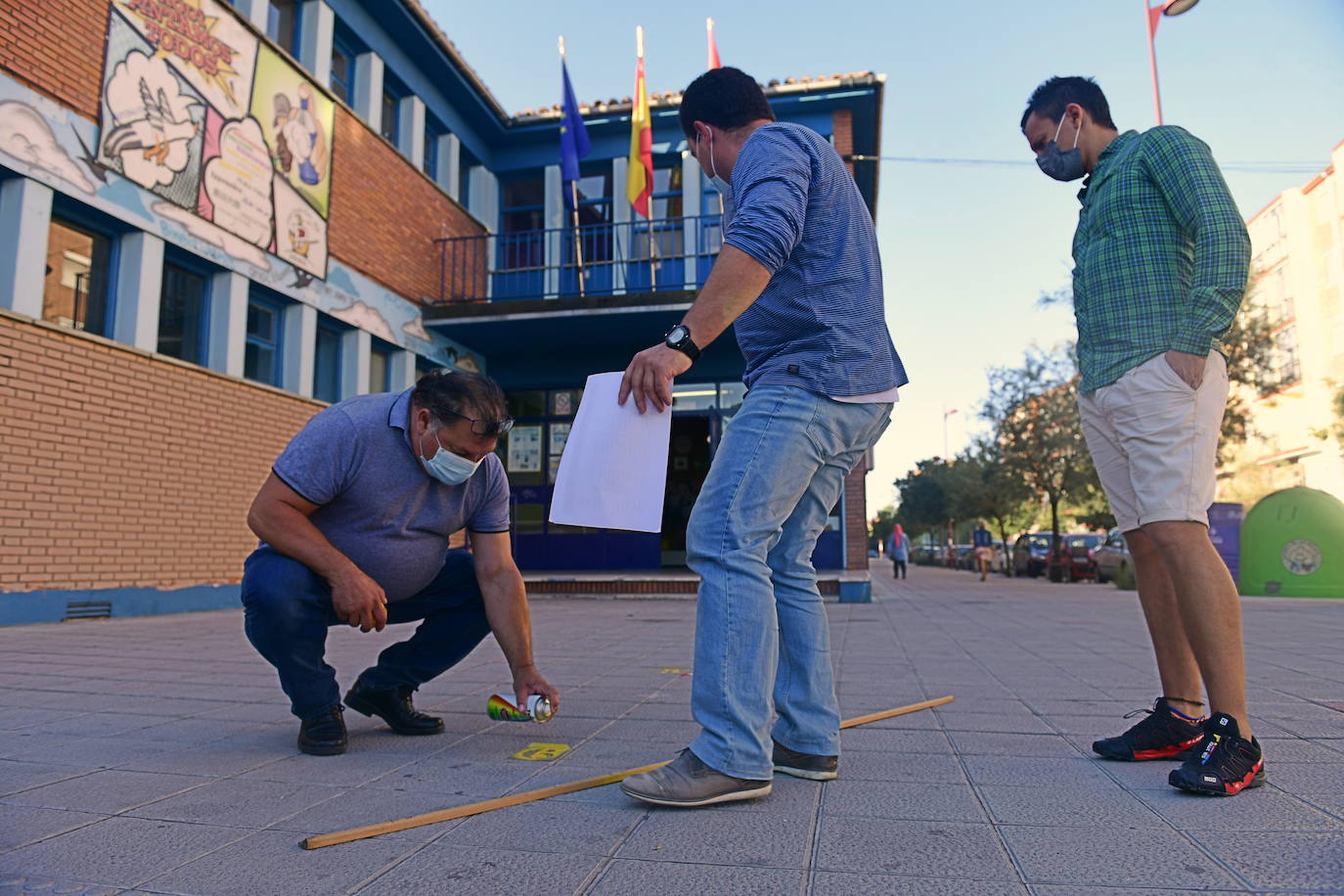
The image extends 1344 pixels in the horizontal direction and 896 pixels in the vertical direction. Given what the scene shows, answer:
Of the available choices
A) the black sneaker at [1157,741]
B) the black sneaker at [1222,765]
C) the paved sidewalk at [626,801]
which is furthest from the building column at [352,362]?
the black sneaker at [1222,765]

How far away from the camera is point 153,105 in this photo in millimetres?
8266

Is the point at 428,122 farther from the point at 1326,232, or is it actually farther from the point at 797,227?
the point at 1326,232

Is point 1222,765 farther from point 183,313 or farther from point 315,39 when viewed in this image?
point 315,39

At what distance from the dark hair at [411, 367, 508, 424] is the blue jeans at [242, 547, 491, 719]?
25.1 inches

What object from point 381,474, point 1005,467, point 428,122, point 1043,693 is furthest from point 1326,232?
point 381,474

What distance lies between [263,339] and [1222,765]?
10.3 meters

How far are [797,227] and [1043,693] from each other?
9.12 ft

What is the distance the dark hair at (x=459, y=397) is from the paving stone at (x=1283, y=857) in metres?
2.16

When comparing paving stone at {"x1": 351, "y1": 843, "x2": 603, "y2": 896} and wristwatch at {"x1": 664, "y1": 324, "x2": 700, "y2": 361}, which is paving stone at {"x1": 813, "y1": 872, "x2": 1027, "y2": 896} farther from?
wristwatch at {"x1": 664, "y1": 324, "x2": 700, "y2": 361}

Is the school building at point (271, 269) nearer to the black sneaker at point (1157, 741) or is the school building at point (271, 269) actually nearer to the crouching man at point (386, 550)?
the crouching man at point (386, 550)

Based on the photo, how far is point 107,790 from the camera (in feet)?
7.50

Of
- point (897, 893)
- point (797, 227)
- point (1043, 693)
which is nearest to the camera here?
point (897, 893)

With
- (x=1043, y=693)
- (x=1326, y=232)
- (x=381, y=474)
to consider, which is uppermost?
(x=1326, y=232)

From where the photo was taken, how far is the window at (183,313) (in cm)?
871
